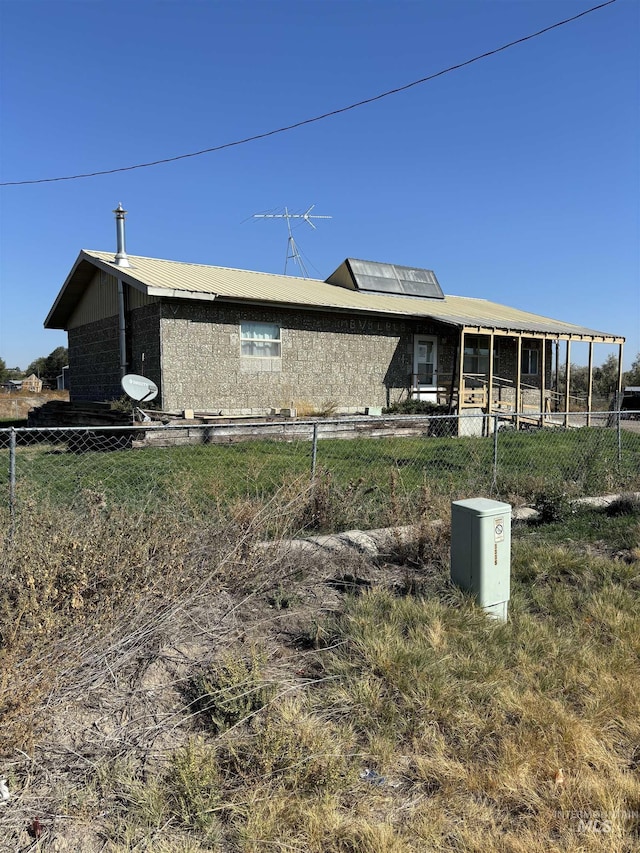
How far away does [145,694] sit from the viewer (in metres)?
2.92

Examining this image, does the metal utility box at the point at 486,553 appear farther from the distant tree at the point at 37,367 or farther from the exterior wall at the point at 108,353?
the distant tree at the point at 37,367

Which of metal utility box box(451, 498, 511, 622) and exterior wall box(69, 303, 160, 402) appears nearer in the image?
metal utility box box(451, 498, 511, 622)

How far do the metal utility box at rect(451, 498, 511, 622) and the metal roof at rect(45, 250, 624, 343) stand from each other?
33.0 feet

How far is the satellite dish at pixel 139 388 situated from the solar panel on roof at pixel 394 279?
9120 mm

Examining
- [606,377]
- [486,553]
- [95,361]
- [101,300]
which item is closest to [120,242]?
[101,300]

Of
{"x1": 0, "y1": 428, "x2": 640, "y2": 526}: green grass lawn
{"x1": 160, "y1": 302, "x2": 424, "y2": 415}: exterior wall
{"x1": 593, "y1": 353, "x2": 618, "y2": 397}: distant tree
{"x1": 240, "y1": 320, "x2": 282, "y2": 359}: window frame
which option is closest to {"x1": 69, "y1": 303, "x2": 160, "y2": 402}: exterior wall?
{"x1": 160, "y1": 302, "x2": 424, "y2": 415}: exterior wall

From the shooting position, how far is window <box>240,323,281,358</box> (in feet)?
48.1

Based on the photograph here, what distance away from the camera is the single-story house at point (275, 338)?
13891mm

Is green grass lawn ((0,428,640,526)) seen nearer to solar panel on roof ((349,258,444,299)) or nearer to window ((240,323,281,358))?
window ((240,323,281,358))

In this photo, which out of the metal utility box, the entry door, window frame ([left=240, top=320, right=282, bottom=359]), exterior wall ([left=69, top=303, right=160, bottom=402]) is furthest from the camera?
the entry door

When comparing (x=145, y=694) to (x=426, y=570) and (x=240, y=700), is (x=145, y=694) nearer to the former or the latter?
(x=240, y=700)

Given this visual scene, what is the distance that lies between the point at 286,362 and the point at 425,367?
504cm

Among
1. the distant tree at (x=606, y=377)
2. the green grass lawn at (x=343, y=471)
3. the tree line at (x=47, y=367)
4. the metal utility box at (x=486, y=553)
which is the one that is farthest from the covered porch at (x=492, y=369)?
the tree line at (x=47, y=367)

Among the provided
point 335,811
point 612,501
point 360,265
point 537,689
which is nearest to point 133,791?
point 335,811
